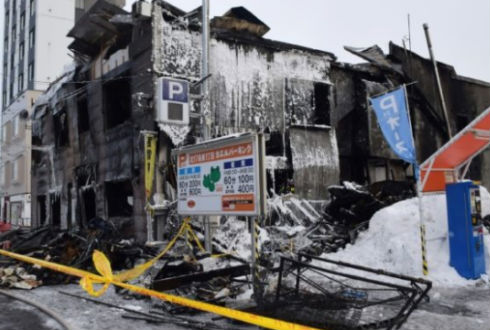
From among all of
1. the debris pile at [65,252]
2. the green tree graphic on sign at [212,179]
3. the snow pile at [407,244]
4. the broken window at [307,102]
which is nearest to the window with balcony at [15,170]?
the debris pile at [65,252]

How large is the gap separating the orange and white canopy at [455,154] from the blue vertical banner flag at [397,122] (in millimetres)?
1407

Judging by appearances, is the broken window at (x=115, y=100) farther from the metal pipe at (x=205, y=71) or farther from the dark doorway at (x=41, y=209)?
the dark doorway at (x=41, y=209)

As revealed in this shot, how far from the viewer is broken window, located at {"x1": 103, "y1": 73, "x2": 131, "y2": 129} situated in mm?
17141

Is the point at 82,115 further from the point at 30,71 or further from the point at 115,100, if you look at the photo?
the point at 30,71

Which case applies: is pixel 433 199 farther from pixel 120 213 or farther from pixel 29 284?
pixel 120 213

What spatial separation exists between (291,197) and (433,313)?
367 inches

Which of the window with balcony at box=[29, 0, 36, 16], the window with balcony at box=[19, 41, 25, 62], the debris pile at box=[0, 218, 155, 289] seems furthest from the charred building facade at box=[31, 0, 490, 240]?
the window with balcony at box=[19, 41, 25, 62]

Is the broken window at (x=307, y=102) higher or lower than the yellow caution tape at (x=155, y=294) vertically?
higher

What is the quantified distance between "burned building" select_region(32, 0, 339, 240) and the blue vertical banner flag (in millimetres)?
6239

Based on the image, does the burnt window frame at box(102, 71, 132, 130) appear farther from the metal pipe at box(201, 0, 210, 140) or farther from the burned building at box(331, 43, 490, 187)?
the burned building at box(331, 43, 490, 187)

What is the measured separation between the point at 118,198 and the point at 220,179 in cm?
1149

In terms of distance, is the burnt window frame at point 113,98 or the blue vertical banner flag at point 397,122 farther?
the burnt window frame at point 113,98

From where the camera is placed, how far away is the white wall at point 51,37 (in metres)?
42.3

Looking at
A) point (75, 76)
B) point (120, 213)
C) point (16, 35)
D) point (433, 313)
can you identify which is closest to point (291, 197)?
point (120, 213)
